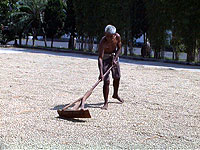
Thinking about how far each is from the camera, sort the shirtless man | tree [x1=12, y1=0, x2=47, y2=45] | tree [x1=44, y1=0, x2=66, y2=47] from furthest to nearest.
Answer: tree [x1=12, y1=0, x2=47, y2=45], tree [x1=44, y1=0, x2=66, y2=47], the shirtless man

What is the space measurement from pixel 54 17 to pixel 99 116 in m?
19.0

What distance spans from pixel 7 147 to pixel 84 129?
1.28m

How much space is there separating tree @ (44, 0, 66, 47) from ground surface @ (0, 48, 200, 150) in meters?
14.0

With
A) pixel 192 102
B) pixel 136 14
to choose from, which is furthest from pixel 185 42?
pixel 192 102

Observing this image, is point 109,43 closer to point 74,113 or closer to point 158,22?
point 74,113

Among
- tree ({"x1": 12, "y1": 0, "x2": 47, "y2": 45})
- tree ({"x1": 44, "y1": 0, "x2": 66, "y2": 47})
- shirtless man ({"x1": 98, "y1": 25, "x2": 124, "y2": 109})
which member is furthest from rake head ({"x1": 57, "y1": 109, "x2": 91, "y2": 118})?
tree ({"x1": 12, "y1": 0, "x2": 47, "y2": 45})

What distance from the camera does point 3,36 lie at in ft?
90.3

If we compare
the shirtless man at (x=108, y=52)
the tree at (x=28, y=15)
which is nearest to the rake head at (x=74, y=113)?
the shirtless man at (x=108, y=52)

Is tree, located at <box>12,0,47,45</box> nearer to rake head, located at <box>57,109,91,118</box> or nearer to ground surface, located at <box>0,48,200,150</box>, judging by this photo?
ground surface, located at <box>0,48,200,150</box>

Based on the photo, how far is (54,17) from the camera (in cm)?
2495

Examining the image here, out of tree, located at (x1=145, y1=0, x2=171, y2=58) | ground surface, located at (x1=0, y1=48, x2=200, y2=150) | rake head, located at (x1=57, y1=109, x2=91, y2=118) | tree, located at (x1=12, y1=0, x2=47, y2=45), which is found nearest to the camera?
ground surface, located at (x1=0, y1=48, x2=200, y2=150)

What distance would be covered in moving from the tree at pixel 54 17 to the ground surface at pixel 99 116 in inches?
550

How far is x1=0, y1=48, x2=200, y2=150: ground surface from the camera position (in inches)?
203

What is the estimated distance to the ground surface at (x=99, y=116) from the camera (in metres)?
5.15
